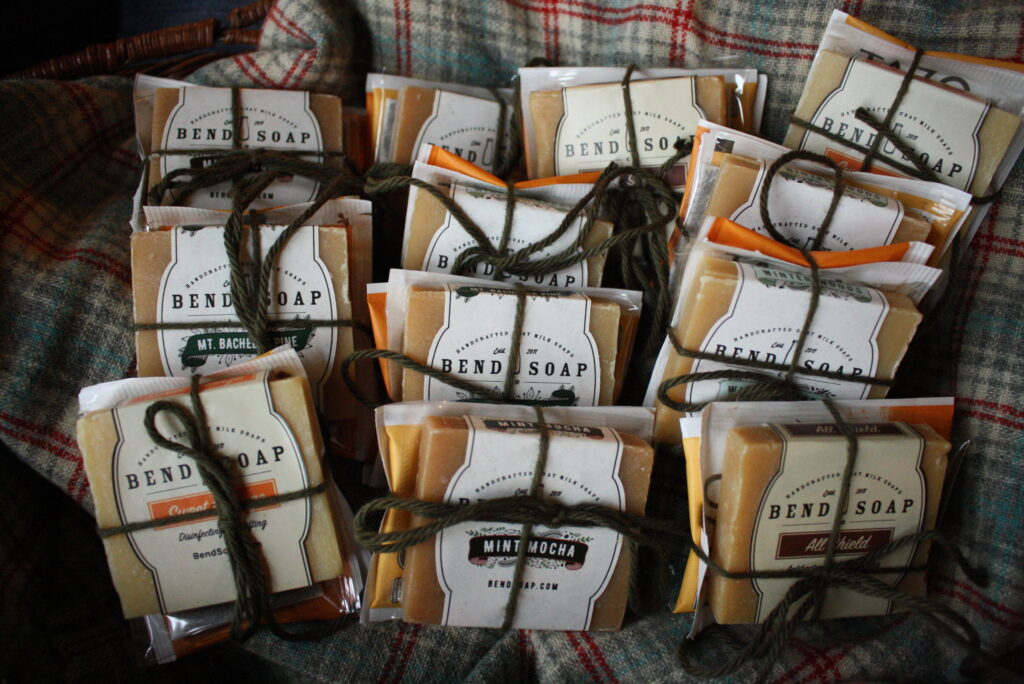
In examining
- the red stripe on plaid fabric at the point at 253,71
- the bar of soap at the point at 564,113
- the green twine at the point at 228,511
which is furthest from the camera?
the red stripe on plaid fabric at the point at 253,71

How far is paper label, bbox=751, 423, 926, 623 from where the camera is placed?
66 centimetres

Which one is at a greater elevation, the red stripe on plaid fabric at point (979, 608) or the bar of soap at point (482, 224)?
the bar of soap at point (482, 224)

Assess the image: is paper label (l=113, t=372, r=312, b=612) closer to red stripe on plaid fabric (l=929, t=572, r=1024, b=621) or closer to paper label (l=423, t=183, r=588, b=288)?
paper label (l=423, t=183, r=588, b=288)

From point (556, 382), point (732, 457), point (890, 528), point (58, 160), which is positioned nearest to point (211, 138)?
point (58, 160)

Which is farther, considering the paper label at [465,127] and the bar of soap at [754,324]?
the paper label at [465,127]

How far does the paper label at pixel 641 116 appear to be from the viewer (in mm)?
851

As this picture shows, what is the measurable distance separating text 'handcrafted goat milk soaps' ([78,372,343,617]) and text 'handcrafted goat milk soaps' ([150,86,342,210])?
0.90 feet

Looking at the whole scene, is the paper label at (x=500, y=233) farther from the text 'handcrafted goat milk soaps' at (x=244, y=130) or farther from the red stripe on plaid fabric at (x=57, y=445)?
the red stripe on plaid fabric at (x=57, y=445)

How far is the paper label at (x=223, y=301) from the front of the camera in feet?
2.46

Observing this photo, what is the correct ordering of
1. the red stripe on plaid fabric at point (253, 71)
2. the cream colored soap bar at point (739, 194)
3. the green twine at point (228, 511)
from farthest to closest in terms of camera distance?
1. the red stripe on plaid fabric at point (253, 71)
2. the cream colored soap bar at point (739, 194)
3. the green twine at point (228, 511)

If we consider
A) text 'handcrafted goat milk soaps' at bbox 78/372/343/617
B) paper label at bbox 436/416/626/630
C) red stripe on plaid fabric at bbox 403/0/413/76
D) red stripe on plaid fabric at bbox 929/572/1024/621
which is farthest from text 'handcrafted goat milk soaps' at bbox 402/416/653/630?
red stripe on plaid fabric at bbox 403/0/413/76

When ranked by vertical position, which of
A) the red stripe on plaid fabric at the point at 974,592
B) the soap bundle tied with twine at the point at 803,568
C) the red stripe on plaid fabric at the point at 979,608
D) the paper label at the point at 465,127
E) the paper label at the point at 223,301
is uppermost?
the paper label at the point at 465,127

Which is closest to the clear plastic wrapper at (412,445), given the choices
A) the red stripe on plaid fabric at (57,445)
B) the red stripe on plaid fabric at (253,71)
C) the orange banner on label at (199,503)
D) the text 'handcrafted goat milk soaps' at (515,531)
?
the text 'handcrafted goat milk soaps' at (515,531)

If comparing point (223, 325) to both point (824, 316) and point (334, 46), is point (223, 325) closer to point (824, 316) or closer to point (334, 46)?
point (334, 46)
